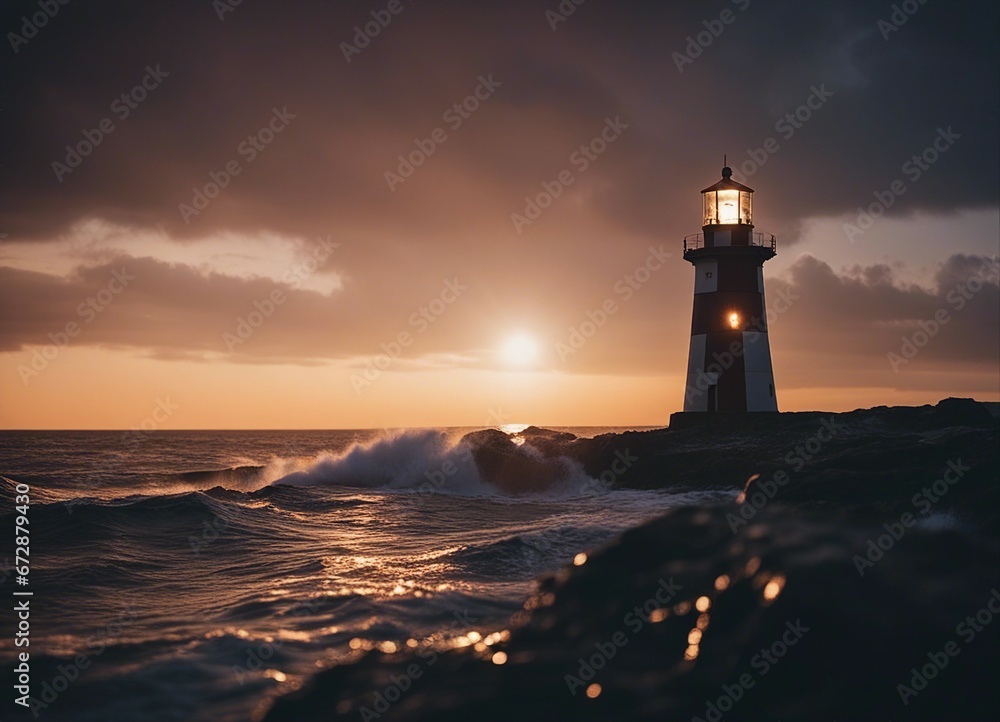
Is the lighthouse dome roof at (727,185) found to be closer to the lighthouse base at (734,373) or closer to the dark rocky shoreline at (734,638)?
the lighthouse base at (734,373)

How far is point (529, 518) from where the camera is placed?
18344mm

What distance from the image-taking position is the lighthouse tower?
91.8 ft

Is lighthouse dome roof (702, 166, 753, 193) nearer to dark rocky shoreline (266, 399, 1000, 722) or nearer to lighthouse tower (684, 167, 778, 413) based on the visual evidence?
lighthouse tower (684, 167, 778, 413)

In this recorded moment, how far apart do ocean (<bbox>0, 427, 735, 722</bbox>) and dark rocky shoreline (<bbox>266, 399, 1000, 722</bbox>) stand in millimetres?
465

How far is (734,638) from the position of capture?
4879mm

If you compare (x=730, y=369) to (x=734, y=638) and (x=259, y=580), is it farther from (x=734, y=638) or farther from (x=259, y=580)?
(x=734, y=638)

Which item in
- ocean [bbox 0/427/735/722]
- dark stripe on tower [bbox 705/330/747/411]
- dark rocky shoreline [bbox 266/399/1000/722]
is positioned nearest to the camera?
dark rocky shoreline [bbox 266/399/1000/722]

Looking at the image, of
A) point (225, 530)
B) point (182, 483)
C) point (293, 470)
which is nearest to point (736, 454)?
point (225, 530)

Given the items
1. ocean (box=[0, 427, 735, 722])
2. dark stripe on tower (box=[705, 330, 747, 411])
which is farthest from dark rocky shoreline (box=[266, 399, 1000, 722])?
dark stripe on tower (box=[705, 330, 747, 411])

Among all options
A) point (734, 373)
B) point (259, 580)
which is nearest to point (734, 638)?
point (259, 580)

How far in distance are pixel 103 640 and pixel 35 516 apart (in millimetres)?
11560

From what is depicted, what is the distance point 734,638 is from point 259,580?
843 cm

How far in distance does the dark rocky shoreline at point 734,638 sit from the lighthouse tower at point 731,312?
2207cm

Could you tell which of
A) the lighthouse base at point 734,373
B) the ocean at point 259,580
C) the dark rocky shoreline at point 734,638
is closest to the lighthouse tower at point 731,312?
the lighthouse base at point 734,373
